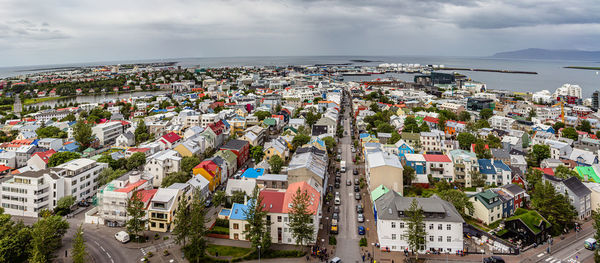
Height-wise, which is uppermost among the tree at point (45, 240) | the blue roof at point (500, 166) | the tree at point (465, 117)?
the tree at point (465, 117)

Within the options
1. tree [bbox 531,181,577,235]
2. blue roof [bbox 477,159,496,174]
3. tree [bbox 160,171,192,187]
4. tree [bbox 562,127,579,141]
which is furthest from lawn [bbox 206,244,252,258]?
tree [bbox 562,127,579,141]

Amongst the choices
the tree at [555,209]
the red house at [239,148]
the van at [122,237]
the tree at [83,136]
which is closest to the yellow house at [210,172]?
the red house at [239,148]

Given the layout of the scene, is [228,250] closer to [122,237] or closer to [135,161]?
[122,237]

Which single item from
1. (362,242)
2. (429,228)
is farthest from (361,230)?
(429,228)

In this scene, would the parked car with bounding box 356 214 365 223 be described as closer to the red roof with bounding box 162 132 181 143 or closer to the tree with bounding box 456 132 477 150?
the tree with bounding box 456 132 477 150

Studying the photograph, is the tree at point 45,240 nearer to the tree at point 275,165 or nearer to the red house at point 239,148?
the tree at point 275,165

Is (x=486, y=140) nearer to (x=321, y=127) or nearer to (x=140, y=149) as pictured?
(x=321, y=127)

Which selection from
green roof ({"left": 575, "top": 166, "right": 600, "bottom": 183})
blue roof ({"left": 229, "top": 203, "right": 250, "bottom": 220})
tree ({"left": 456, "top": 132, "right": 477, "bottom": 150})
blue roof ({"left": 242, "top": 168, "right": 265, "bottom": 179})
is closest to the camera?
blue roof ({"left": 229, "top": 203, "right": 250, "bottom": 220})

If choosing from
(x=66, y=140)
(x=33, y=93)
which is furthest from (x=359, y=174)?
Result: (x=33, y=93)
